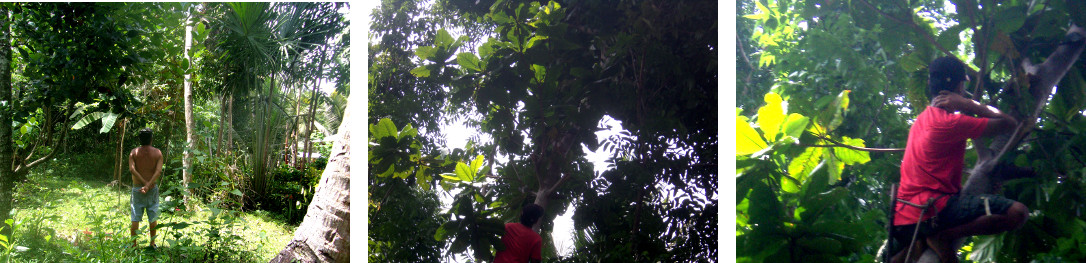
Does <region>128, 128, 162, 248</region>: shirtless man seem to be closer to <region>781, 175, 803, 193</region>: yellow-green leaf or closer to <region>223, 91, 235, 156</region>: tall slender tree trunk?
<region>223, 91, 235, 156</region>: tall slender tree trunk

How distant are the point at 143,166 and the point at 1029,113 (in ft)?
11.1

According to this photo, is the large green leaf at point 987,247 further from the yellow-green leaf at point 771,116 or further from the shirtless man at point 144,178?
the shirtless man at point 144,178

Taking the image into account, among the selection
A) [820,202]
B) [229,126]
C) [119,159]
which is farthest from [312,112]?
[820,202]

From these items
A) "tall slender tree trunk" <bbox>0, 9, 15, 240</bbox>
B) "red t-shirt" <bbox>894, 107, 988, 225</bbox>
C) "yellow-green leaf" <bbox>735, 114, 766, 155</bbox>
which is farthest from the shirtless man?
"red t-shirt" <bbox>894, 107, 988, 225</bbox>

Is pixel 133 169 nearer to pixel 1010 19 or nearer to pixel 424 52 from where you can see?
pixel 424 52

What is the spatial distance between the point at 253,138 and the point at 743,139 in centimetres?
206

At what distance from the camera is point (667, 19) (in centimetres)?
194

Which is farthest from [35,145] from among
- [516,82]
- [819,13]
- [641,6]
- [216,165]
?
[819,13]

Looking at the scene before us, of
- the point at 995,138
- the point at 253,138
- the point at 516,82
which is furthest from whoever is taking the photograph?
the point at 253,138

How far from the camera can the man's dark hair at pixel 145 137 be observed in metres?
2.40

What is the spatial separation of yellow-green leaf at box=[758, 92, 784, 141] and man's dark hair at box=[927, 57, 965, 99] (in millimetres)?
474

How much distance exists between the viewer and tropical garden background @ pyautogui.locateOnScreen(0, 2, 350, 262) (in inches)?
93.0

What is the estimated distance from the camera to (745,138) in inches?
75.8

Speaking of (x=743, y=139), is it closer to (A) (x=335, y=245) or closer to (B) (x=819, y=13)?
(B) (x=819, y=13)
